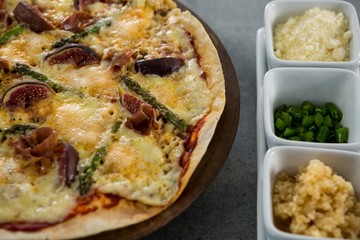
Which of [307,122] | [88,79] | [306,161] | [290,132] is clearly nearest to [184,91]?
[88,79]

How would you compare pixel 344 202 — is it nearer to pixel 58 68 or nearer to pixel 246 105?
pixel 246 105

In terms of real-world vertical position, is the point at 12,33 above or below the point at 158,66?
above

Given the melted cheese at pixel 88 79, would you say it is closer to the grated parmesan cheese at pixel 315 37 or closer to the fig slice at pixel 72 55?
the fig slice at pixel 72 55

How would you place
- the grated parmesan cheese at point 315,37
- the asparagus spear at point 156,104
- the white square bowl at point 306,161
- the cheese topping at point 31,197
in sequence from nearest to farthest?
the cheese topping at point 31,197
the white square bowl at point 306,161
the asparagus spear at point 156,104
the grated parmesan cheese at point 315,37

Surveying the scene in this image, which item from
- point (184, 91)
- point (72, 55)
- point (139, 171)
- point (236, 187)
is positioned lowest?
point (236, 187)

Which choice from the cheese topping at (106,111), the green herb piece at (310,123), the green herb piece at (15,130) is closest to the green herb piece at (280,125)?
the green herb piece at (310,123)

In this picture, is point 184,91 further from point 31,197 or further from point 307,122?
point 31,197

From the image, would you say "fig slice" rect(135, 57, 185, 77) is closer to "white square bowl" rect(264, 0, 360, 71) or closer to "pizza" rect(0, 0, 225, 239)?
"pizza" rect(0, 0, 225, 239)
